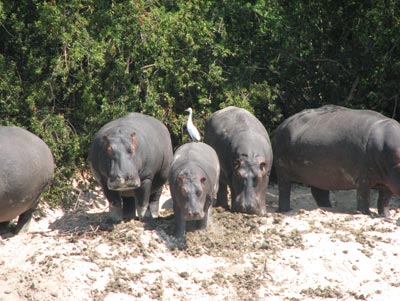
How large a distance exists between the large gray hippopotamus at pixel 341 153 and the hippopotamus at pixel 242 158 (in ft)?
2.01

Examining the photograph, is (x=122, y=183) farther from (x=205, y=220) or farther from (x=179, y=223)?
(x=205, y=220)

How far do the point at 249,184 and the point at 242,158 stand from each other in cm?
36

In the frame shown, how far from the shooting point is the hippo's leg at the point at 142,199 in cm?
1202

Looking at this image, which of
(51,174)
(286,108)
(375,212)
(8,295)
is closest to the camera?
(8,295)

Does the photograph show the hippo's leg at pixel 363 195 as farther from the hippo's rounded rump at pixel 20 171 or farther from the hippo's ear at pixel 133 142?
the hippo's rounded rump at pixel 20 171

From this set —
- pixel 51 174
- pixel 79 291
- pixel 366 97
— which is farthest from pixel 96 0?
pixel 79 291

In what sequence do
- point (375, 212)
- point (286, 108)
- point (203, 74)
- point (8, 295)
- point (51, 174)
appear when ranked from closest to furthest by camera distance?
point (8, 295) → point (51, 174) → point (375, 212) → point (203, 74) → point (286, 108)

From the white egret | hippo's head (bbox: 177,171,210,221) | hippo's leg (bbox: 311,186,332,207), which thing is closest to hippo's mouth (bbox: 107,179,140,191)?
hippo's head (bbox: 177,171,210,221)

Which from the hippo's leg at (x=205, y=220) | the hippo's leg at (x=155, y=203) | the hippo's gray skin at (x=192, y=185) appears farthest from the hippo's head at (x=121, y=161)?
the hippo's leg at (x=155, y=203)

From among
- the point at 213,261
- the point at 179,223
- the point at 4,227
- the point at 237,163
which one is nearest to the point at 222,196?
the point at 237,163

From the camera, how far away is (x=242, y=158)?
1274cm

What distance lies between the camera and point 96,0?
14406mm

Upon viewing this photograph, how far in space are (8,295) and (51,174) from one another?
2.58 metres

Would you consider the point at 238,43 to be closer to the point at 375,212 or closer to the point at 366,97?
the point at 366,97
